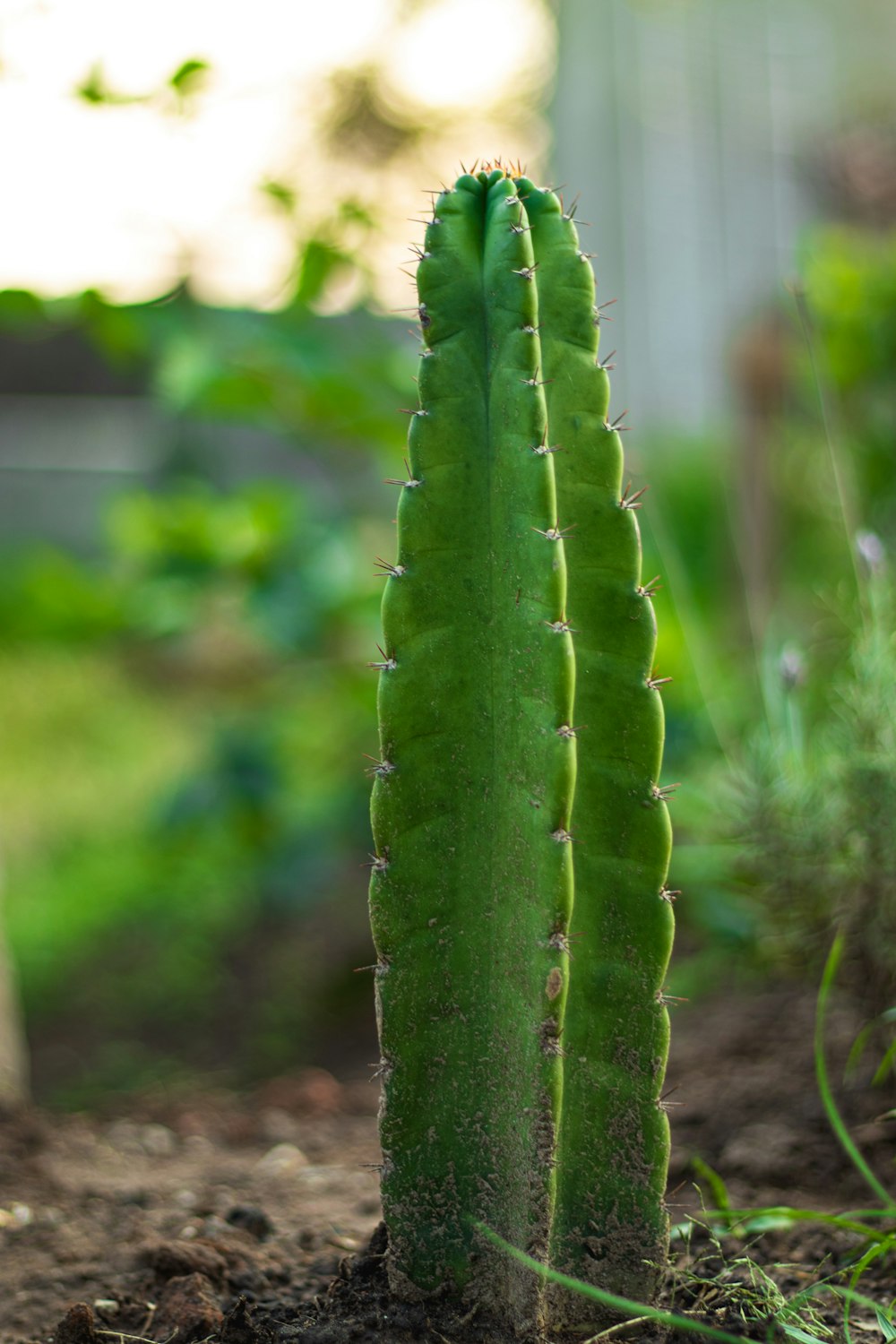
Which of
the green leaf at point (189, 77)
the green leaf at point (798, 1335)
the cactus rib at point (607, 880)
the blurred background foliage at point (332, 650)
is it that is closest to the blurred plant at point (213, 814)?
the blurred background foliage at point (332, 650)

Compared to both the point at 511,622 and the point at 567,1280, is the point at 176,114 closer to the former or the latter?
the point at 511,622

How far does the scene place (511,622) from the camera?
42.2 inches

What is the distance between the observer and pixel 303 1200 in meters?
1.58

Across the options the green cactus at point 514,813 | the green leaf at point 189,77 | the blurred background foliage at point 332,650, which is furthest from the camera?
the green leaf at point 189,77

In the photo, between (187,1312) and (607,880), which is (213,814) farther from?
(607,880)

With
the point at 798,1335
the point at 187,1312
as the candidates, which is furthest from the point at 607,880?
the point at 187,1312

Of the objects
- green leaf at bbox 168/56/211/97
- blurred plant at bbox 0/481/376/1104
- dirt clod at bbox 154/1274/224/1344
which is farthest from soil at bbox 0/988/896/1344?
green leaf at bbox 168/56/211/97

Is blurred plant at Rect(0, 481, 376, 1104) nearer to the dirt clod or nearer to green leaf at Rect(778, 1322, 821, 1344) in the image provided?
the dirt clod

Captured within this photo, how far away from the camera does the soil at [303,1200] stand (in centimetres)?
114

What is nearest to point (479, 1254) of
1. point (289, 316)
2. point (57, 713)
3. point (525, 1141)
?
point (525, 1141)

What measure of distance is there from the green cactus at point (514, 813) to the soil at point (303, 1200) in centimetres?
10

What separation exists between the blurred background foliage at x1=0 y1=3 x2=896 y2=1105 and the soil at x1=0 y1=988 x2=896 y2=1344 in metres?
0.20

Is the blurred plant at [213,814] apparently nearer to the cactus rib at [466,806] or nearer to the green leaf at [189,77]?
the green leaf at [189,77]

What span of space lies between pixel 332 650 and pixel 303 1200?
171 cm
